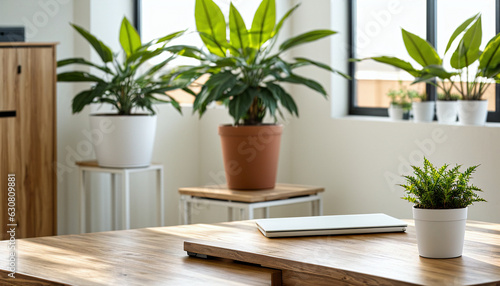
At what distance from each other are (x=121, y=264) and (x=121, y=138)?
2.24 meters

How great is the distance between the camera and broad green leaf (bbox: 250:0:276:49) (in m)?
3.61

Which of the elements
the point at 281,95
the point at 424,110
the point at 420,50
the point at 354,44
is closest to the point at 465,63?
the point at 420,50

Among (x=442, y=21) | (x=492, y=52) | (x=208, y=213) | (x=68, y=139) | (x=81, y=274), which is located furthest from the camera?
(x=208, y=213)

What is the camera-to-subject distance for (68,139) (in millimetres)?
4500

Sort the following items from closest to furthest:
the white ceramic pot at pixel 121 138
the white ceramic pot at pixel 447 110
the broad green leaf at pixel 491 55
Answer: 1. the broad green leaf at pixel 491 55
2. the white ceramic pot at pixel 447 110
3. the white ceramic pot at pixel 121 138

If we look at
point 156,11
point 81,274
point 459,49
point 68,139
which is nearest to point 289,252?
point 81,274

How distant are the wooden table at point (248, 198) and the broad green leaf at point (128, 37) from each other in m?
0.94

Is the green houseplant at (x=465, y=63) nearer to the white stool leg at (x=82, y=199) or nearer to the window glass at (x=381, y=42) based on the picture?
the window glass at (x=381, y=42)

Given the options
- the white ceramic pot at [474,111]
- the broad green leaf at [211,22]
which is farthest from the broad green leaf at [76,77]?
the white ceramic pot at [474,111]

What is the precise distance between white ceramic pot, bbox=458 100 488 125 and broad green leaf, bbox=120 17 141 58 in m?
1.92

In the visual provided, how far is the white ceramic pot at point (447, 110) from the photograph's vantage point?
3.63 m

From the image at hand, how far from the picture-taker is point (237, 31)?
3.61m

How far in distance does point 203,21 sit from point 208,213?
1.68 metres

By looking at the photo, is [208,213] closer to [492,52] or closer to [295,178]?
[295,178]
